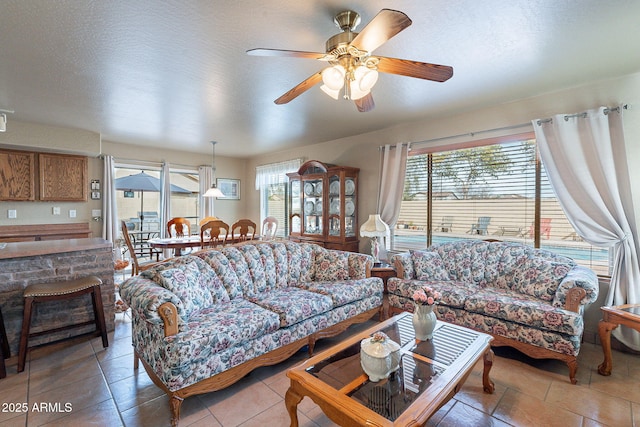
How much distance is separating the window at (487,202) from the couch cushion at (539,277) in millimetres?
440

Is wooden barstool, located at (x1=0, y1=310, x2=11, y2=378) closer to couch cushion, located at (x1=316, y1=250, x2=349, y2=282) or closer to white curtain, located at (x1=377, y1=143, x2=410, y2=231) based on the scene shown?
couch cushion, located at (x1=316, y1=250, x2=349, y2=282)

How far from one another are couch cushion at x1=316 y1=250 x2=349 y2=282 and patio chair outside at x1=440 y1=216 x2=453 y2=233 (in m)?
1.40

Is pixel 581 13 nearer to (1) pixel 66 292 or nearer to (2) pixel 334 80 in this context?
(2) pixel 334 80

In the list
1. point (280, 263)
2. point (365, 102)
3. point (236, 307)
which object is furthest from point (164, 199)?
point (365, 102)

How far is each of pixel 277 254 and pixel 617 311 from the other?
9.41ft

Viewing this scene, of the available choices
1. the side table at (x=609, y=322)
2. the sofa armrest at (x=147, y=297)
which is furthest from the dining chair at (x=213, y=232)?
the side table at (x=609, y=322)

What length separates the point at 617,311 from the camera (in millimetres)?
2209

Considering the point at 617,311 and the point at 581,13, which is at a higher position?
the point at 581,13

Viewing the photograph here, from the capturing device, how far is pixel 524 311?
7.74ft

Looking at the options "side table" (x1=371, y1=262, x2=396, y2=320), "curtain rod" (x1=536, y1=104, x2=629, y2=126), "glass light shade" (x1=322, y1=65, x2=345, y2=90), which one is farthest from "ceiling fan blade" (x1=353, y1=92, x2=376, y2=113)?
"curtain rod" (x1=536, y1=104, x2=629, y2=126)

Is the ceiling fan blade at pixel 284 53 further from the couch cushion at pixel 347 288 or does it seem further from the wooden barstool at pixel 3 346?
the wooden barstool at pixel 3 346

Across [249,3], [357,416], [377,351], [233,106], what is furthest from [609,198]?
[233,106]

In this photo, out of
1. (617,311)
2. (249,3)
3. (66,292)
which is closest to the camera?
(249,3)

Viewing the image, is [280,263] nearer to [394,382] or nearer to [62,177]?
[394,382]
